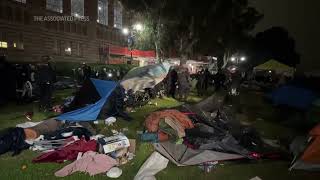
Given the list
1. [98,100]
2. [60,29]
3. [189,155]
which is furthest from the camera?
[60,29]

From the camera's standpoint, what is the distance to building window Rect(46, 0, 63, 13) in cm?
4409

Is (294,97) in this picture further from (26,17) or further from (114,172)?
(26,17)

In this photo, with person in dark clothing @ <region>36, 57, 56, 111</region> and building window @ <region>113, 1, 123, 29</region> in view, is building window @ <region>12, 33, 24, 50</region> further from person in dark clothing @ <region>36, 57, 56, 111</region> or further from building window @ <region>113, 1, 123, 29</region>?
building window @ <region>113, 1, 123, 29</region>

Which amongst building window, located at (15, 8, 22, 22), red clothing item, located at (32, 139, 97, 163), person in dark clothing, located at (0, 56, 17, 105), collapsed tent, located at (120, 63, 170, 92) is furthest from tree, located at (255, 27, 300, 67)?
red clothing item, located at (32, 139, 97, 163)

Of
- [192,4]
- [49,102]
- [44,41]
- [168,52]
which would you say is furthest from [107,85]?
[44,41]

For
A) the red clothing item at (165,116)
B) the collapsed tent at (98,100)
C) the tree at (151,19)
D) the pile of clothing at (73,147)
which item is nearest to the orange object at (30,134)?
the pile of clothing at (73,147)

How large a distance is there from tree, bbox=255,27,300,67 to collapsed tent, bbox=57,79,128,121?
74789 mm

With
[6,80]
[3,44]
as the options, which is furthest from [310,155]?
[3,44]

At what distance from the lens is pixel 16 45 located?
37.2 m

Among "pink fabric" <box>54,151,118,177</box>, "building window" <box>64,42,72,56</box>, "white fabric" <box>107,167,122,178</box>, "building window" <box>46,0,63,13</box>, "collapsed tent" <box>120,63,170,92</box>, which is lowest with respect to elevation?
"white fabric" <box>107,167,122,178</box>

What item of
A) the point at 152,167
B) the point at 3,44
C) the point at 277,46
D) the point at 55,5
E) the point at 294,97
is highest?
the point at 55,5

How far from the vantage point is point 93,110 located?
37.0 feet

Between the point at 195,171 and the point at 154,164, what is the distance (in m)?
0.97

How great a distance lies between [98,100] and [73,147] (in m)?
4.29
